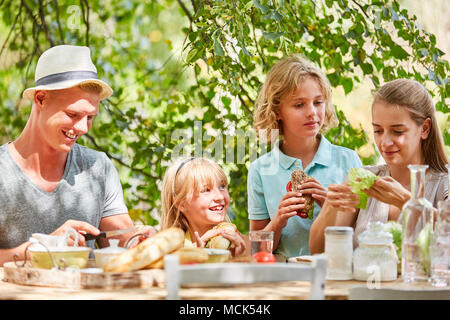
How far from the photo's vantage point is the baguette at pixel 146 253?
74.6 inches

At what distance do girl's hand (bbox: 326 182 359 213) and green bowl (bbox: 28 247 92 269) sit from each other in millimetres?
833

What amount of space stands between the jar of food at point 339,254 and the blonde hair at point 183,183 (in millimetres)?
1171

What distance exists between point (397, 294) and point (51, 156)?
5.55ft

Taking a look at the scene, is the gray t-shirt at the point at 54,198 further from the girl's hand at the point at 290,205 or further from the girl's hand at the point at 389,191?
the girl's hand at the point at 389,191

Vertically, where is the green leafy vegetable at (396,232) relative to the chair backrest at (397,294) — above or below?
above

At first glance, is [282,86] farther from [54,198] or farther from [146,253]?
[146,253]

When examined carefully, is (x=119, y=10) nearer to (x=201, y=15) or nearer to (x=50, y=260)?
(x=201, y=15)

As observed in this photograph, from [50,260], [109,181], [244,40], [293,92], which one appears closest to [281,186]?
[293,92]

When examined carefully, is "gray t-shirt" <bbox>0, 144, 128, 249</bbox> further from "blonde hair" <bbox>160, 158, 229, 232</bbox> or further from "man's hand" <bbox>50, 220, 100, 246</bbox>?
"man's hand" <bbox>50, 220, 100, 246</bbox>

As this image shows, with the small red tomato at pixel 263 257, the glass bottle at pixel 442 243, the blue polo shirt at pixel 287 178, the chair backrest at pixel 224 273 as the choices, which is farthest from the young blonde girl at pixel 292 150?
the chair backrest at pixel 224 273

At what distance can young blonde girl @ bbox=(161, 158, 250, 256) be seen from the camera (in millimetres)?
3025

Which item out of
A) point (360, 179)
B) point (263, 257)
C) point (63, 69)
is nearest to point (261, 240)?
point (263, 257)

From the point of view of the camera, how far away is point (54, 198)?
108 inches

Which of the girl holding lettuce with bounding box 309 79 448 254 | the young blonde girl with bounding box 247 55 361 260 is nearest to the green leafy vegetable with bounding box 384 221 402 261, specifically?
the girl holding lettuce with bounding box 309 79 448 254
